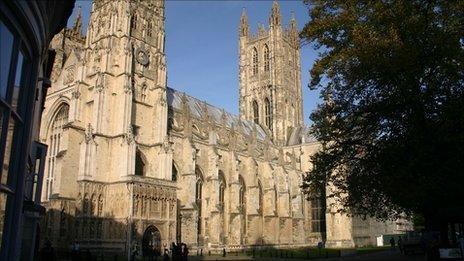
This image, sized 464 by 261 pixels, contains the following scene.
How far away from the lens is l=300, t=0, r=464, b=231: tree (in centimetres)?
1493

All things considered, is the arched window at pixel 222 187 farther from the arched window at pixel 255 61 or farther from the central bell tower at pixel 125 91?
the arched window at pixel 255 61

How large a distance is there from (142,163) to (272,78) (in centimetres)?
3725

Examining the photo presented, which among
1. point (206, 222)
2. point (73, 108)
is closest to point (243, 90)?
point (206, 222)

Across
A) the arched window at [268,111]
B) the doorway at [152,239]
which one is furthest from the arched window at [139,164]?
the arched window at [268,111]

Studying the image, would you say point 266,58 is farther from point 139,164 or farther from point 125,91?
point 125,91

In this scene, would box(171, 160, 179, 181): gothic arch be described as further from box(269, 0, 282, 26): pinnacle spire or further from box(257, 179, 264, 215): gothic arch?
box(269, 0, 282, 26): pinnacle spire

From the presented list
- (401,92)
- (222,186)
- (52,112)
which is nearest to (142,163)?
(52,112)

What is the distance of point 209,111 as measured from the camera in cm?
5641

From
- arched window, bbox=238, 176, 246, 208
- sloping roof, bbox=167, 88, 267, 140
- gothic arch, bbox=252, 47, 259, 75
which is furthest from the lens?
gothic arch, bbox=252, 47, 259, 75

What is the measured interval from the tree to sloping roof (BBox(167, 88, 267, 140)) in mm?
29554

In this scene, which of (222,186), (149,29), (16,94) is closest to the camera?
(16,94)

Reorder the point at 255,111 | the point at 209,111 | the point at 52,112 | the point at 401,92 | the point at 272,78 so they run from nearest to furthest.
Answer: the point at 401,92, the point at 52,112, the point at 209,111, the point at 272,78, the point at 255,111

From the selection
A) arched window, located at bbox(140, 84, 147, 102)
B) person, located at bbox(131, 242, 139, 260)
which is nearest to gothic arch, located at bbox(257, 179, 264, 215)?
arched window, located at bbox(140, 84, 147, 102)

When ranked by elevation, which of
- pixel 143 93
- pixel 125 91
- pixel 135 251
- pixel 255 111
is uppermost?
pixel 255 111
